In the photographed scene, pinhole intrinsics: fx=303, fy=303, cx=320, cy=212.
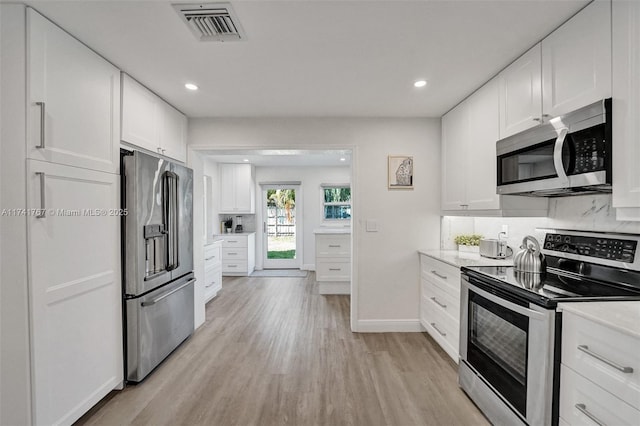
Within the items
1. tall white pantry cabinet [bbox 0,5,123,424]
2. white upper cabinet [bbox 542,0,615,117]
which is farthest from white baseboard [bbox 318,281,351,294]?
white upper cabinet [bbox 542,0,615,117]

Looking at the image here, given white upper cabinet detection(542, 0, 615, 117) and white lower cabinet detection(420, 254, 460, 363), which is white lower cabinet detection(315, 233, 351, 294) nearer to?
white lower cabinet detection(420, 254, 460, 363)

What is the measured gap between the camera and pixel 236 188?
650 cm

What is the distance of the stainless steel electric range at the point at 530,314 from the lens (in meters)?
1.45

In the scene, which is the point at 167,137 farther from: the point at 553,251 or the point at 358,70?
the point at 553,251

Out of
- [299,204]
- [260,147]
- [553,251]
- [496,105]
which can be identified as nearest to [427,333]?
[553,251]

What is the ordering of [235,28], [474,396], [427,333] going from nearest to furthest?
1. [235,28]
2. [474,396]
3. [427,333]

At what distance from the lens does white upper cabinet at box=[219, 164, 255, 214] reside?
6.48 metres

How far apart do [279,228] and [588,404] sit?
621cm

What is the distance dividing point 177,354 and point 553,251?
324cm

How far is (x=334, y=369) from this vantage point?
2574mm

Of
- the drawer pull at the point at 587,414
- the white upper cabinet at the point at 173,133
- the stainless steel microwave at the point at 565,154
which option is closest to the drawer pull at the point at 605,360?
the drawer pull at the point at 587,414

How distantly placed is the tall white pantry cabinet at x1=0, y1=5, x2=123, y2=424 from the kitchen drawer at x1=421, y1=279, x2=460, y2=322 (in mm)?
2647

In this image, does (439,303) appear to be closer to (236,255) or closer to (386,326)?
(386,326)

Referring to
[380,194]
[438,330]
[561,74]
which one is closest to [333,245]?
[380,194]
